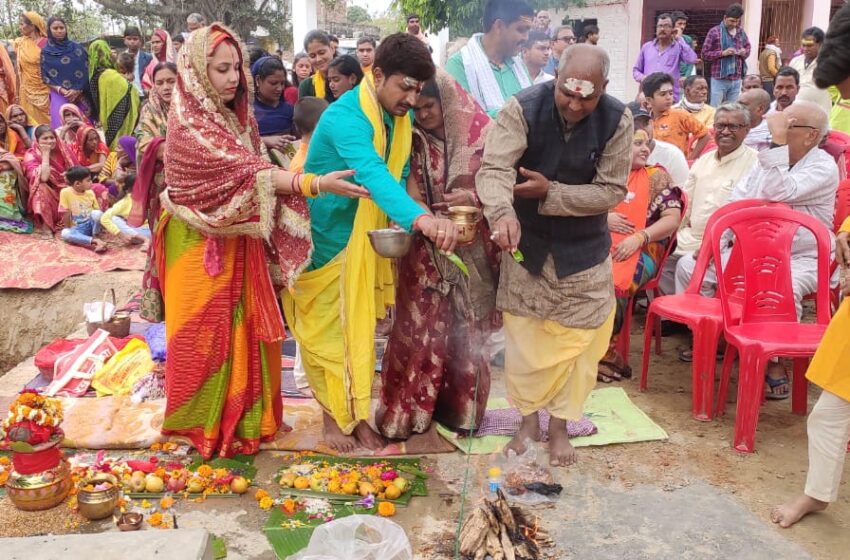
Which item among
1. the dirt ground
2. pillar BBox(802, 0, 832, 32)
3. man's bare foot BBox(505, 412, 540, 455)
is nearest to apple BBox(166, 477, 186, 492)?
the dirt ground

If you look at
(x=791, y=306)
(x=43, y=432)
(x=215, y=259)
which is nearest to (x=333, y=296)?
(x=215, y=259)

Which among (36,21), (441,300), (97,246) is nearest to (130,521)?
(441,300)

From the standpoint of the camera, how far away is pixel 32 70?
463 inches

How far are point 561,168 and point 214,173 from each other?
64.4 inches

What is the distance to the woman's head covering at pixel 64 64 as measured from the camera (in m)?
11.4

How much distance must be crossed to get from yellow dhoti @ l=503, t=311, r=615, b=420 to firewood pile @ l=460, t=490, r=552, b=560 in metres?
0.74

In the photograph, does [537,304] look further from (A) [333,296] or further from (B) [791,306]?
(B) [791,306]

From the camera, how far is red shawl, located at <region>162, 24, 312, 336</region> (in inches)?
142

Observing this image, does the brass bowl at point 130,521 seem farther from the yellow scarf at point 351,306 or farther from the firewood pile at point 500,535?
the firewood pile at point 500,535

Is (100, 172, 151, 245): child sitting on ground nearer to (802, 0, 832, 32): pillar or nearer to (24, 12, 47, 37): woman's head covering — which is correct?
(24, 12, 47, 37): woman's head covering

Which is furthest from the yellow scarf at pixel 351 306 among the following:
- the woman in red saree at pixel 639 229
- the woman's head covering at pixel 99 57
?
the woman's head covering at pixel 99 57

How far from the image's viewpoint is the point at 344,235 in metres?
3.87

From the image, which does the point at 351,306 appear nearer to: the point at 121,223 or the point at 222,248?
the point at 222,248

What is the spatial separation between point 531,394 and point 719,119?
125 inches
